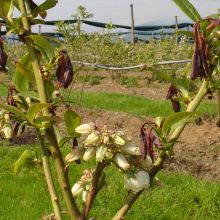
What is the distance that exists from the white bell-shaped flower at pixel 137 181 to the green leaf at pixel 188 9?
0.89ft

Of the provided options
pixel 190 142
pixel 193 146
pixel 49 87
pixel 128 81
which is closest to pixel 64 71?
pixel 49 87

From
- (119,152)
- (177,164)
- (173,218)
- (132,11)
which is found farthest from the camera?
(132,11)

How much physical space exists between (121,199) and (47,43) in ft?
10.3

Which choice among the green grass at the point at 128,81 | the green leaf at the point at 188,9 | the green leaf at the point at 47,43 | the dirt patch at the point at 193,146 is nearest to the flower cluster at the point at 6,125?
the green leaf at the point at 47,43

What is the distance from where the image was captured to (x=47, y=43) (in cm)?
95

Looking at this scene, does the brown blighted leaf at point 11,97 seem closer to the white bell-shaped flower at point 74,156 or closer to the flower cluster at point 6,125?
the flower cluster at point 6,125

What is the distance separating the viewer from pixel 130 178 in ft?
2.87

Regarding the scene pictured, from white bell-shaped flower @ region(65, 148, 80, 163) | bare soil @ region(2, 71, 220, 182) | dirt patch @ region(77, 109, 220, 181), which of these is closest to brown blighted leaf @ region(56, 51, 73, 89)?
white bell-shaped flower @ region(65, 148, 80, 163)

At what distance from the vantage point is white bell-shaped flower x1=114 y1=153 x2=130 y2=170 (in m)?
0.84

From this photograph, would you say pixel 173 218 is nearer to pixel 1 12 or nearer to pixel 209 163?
pixel 209 163

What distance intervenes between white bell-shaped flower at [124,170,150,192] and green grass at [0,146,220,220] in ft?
9.28

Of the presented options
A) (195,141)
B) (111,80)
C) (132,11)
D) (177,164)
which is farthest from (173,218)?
(132,11)

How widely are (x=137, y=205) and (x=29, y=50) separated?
3.05 meters

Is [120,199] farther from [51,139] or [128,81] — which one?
[128,81]
